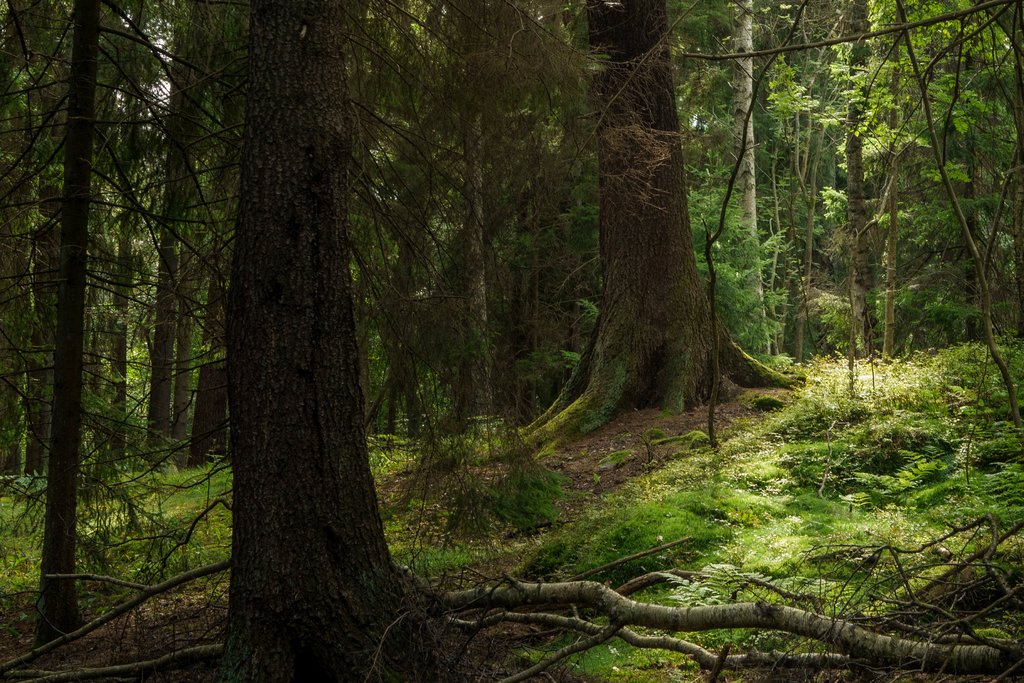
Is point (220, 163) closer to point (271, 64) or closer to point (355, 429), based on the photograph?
point (271, 64)

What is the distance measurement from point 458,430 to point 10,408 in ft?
11.9

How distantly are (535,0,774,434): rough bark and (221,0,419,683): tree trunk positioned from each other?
265 inches

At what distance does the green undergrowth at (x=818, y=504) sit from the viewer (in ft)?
16.0

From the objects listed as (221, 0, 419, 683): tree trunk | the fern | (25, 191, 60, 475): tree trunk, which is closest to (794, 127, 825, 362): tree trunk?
the fern

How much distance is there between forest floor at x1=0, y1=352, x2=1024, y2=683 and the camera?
484 centimetres

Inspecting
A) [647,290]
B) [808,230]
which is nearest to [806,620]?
[647,290]

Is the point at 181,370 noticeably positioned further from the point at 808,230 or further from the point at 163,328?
the point at 808,230

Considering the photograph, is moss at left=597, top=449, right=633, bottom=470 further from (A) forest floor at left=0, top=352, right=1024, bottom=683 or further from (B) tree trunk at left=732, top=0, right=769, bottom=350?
(B) tree trunk at left=732, top=0, right=769, bottom=350

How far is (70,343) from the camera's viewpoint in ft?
20.3

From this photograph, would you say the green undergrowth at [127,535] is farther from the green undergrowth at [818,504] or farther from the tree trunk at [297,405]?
the green undergrowth at [818,504]

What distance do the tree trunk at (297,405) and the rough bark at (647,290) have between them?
6722 millimetres

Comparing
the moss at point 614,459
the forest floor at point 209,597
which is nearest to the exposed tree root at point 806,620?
the forest floor at point 209,597

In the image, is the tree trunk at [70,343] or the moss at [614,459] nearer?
the tree trunk at [70,343]

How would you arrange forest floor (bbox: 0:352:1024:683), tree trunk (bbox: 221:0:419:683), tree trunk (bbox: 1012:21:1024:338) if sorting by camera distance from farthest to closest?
forest floor (bbox: 0:352:1024:683), tree trunk (bbox: 221:0:419:683), tree trunk (bbox: 1012:21:1024:338)
